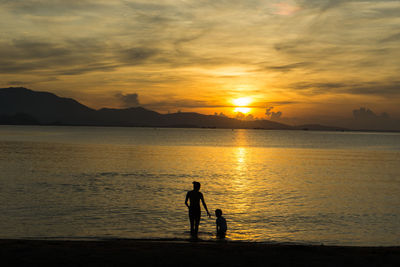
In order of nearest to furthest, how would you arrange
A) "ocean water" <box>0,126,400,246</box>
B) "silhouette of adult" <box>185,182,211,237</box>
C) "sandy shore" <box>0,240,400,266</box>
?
1. "sandy shore" <box>0,240,400,266</box>
2. "silhouette of adult" <box>185,182,211,237</box>
3. "ocean water" <box>0,126,400,246</box>

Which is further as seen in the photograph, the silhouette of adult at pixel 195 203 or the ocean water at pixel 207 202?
the ocean water at pixel 207 202

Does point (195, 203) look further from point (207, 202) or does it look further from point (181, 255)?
point (207, 202)

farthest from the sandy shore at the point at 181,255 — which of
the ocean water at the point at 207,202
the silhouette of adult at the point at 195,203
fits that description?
the ocean water at the point at 207,202

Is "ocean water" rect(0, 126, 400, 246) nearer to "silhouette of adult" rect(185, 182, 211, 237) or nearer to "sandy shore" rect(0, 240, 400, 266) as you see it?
"silhouette of adult" rect(185, 182, 211, 237)

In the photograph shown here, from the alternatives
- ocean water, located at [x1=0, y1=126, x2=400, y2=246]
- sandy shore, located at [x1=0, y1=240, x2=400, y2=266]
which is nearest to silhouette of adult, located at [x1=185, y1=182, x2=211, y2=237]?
ocean water, located at [x1=0, y1=126, x2=400, y2=246]

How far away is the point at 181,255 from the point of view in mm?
12188

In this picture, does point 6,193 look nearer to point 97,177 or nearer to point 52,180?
point 52,180

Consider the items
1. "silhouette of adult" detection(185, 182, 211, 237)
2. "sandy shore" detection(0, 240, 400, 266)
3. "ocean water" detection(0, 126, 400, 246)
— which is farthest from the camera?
"ocean water" detection(0, 126, 400, 246)

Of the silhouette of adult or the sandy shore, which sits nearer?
the sandy shore

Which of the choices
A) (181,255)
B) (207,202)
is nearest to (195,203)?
(181,255)

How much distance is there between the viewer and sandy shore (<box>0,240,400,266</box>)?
1130cm

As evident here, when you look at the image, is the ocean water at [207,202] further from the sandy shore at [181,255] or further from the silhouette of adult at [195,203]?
the sandy shore at [181,255]

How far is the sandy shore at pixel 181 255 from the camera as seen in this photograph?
11305 millimetres

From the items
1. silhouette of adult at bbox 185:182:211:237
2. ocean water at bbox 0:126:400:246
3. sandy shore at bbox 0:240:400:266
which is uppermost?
silhouette of adult at bbox 185:182:211:237
